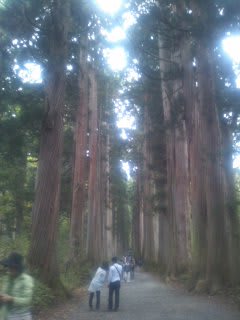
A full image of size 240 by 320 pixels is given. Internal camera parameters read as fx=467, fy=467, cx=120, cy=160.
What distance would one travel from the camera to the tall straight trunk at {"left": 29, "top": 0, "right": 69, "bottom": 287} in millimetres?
13562

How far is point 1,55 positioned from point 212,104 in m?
7.47

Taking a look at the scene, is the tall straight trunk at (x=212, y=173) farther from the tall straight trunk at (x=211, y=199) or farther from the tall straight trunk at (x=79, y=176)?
the tall straight trunk at (x=79, y=176)

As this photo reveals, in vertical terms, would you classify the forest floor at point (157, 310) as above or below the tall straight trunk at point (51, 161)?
below

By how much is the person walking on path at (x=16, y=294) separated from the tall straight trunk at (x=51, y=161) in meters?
7.96

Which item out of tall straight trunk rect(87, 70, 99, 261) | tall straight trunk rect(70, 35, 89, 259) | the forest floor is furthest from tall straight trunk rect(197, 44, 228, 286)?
tall straight trunk rect(87, 70, 99, 261)

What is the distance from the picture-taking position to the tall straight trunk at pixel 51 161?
1356cm

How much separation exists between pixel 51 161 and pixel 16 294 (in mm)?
8873

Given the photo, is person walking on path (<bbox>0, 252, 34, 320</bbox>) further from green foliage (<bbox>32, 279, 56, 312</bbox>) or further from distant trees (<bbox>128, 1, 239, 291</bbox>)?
distant trees (<bbox>128, 1, 239, 291</bbox>)

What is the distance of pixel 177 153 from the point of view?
2453 centimetres

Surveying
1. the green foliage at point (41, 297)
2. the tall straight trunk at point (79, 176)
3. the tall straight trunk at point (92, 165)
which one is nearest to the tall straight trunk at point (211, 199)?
the green foliage at point (41, 297)

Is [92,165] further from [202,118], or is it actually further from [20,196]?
[202,118]

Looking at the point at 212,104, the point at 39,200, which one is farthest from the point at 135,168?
the point at 39,200

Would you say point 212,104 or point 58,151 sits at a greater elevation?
→ point 212,104

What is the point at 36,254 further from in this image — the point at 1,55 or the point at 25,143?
the point at 1,55
